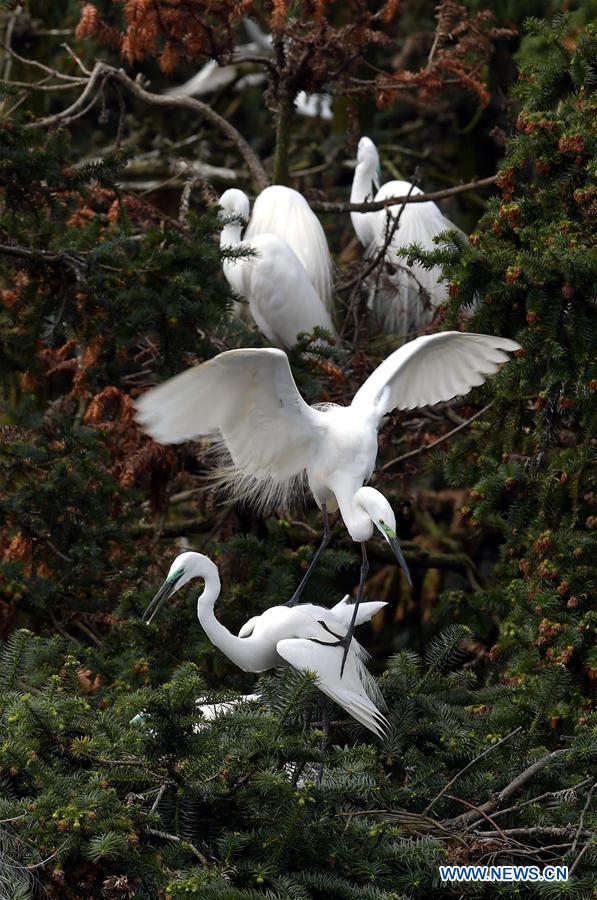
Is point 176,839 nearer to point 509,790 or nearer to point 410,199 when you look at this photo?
point 509,790

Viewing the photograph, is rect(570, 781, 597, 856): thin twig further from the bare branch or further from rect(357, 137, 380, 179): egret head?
rect(357, 137, 380, 179): egret head

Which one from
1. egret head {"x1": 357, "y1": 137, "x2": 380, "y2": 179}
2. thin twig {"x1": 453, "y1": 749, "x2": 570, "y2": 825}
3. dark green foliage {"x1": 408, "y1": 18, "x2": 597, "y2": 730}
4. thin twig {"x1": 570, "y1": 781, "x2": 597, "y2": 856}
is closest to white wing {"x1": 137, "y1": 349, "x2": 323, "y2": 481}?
dark green foliage {"x1": 408, "y1": 18, "x2": 597, "y2": 730}

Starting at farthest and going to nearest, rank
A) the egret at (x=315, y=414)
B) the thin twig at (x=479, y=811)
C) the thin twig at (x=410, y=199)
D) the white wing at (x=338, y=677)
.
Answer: the thin twig at (x=410, y=199)
the egret at (x=315, y=414)
the white wing at (x=338, y=677)
the thin twig at (x=479, y=811)

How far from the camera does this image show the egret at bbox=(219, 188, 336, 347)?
21.2ft

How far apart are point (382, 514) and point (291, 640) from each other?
469 millimetres

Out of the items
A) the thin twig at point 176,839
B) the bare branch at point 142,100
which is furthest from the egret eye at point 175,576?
the bare branch at point 142,100

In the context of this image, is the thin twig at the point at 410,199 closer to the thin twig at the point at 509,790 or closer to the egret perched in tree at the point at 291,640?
the egret perched in tree at the point at 291,640

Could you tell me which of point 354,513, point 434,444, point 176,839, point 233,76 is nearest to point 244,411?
point 354,513

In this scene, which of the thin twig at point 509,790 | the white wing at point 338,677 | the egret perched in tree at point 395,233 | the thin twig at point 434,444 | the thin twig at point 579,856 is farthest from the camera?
the egret perched in tree at point 395,233

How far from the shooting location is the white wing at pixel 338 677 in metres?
3.98

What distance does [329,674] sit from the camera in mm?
4070

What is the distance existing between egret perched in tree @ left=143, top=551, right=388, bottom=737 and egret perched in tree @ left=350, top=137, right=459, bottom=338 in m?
2.44

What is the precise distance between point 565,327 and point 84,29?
8.25 ft

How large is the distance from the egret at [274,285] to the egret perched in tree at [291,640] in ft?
7.64
